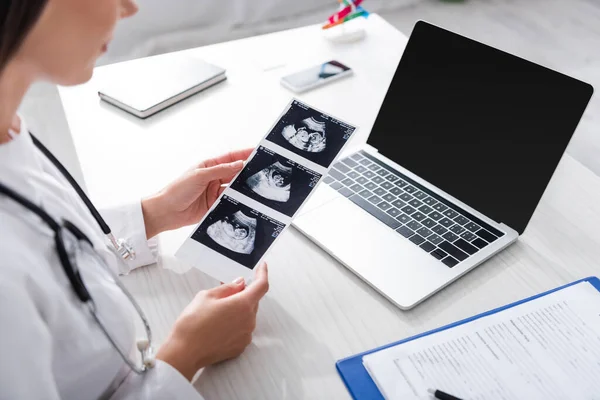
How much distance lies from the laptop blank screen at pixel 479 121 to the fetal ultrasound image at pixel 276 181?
0.24 m

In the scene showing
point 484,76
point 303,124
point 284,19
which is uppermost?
point 484,76

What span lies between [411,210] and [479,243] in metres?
0.13

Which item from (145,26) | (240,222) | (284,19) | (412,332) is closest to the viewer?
(412,332)

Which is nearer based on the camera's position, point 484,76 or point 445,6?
point 484,76

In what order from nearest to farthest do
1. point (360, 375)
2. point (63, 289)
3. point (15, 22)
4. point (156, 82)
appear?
1. point (15, 22)
2. point (63, 289)
3. point (360, 375)
4. point (156, 82)

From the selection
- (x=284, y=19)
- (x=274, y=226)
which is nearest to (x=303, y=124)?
(x=274, y=226)

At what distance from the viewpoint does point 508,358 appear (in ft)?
2.35

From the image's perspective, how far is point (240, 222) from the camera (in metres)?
0.88

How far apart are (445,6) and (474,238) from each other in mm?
2628

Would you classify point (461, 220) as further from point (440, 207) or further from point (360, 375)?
point (360, 375)

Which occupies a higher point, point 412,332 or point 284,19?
point 412,332

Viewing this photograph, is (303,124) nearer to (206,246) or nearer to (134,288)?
(206,246)

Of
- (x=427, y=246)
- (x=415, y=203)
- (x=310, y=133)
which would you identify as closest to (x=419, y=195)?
(x=415, y=203)

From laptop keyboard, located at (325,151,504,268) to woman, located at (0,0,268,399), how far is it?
26 centimetres
